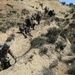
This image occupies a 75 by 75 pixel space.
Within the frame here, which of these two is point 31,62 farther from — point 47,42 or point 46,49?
point 47,42

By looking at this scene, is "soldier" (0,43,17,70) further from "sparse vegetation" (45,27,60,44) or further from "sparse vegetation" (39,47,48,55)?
"sparse vegetation" (45,27,60,44)

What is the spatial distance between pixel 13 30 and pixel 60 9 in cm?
1295

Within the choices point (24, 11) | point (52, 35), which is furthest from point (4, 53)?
point (24, 11)

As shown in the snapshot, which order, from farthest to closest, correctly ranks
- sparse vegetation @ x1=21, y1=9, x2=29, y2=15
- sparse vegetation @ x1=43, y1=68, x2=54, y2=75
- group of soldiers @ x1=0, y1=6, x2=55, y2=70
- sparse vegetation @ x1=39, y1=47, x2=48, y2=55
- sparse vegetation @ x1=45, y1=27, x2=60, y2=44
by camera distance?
1. sparse vegetation @ x1=21, y1=9, x2=29, y2=15
2. sparse vegetation @ x1=45, y1=27, x2=60, y2=44
3. sparse vegetation @ x1=39, y1=47, x2=48, y2=55
4. sparse vegetation @ x1=43, y1=68, x2=54, y2=75
5. group of soldiers @ x1=0, y1=6, x2=55, y2=70

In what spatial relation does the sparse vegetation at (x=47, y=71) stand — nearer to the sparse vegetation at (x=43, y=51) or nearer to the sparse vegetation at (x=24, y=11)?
the sparse vegetation at (x=43, y=51)

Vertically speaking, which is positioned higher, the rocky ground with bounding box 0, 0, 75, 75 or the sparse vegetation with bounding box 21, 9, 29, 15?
the rocky ground with bounding box 0, 0, 75, 75

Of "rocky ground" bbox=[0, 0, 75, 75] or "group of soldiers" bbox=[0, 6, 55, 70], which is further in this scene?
"rocky ground" bbox=[0, 0, 75, 75]

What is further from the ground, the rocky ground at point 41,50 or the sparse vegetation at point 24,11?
the rocky ground at point 41,50

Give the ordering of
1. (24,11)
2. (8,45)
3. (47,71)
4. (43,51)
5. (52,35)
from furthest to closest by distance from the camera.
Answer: (24,11) → (52,35) → (43,51) → (47,71) → (8,45)

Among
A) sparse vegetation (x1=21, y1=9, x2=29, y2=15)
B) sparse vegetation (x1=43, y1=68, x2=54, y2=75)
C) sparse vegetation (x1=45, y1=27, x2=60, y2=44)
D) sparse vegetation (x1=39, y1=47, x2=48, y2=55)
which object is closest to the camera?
sparse vegetation (x1=43, y1=68, x2=54, y2=75)

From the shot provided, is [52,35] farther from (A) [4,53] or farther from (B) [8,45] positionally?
(B) [8,45]

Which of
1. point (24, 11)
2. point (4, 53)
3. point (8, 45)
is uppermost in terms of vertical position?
point (8, 45)

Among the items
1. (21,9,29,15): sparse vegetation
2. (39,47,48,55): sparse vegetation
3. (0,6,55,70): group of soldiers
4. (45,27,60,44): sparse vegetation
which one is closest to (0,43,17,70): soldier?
(0,6,55,70): group of soldiers

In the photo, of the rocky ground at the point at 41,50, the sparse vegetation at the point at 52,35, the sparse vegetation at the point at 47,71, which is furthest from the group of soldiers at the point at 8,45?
the sparse vegetation at the point at 52,35
